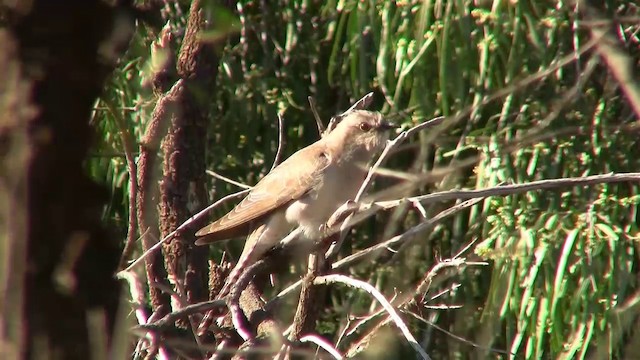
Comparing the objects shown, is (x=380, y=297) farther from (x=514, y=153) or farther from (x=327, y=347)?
(x=514, y=153)

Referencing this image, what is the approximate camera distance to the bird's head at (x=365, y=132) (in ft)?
13.7

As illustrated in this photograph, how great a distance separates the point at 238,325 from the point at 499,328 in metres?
2.59

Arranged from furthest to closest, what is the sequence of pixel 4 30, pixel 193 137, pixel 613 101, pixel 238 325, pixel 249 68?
1. pixel 249 68
2. pixel 613 101
3. pixel 193 137
4. pixel 238 325
5. pixel 4 30

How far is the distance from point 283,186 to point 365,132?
1.34 feet

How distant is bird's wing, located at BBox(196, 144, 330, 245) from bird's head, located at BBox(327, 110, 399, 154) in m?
0.12

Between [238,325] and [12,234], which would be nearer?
[12,234]

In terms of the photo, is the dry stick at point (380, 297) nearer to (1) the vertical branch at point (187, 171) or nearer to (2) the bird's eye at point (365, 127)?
(1) the vertical branch at point (187, 171)

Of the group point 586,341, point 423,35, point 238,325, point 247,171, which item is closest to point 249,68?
point 247,171

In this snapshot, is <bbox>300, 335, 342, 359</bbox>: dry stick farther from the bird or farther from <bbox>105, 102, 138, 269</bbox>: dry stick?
the bird

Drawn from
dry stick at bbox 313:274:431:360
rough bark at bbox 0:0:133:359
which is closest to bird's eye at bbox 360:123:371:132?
dry stick at bbox 313:274:431:360

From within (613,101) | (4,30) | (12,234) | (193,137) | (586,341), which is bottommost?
(586,341)

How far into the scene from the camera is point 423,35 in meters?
4.40

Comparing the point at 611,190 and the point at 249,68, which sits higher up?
the point at 249,68

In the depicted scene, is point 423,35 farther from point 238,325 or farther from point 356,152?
point 238,325
